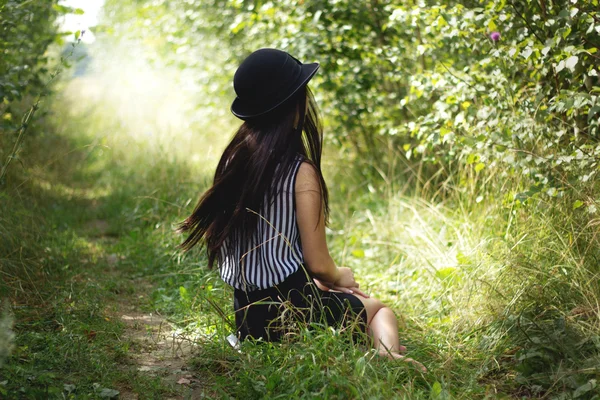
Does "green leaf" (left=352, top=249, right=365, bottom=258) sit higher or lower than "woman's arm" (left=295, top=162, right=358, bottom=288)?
lower

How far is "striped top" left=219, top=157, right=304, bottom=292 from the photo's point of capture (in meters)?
2.51

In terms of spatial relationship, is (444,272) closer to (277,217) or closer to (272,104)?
(277,217)

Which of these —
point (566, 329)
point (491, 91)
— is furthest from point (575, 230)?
point (491, 91)

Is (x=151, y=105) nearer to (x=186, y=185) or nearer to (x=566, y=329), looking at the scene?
(x=186, y=185)

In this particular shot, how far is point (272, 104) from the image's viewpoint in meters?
2.47

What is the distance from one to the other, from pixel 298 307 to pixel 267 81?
1.01 metres

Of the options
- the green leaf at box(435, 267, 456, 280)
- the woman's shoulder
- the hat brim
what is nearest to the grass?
the green leaf at box(435, 267, 456, 280)

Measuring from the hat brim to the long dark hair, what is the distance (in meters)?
0.03

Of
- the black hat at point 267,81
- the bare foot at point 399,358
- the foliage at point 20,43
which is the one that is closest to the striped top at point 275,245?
the black hat at point 267,81

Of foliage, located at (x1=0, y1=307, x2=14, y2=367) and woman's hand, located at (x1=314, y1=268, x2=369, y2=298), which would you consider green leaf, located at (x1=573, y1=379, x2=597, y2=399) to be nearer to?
woman's hand, located at (x1=314, y1=268, x2=369, y2=298)

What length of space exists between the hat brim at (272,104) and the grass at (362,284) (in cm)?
92

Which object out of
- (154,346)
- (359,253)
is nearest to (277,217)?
(154,346)

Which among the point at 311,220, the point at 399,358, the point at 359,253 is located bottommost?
the point at 359,253

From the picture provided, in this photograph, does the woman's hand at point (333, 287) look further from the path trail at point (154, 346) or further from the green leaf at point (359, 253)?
the green leaf at point (359, 253)
